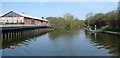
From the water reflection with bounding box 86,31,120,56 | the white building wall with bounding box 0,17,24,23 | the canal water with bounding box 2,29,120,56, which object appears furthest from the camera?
the white building wall with bounding box 0,17,24,23

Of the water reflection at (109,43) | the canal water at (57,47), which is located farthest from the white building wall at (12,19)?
the water reflection at (109,43)

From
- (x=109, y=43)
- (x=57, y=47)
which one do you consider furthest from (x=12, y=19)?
(x=109, y=43)

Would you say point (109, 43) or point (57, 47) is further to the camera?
point (109, 43)

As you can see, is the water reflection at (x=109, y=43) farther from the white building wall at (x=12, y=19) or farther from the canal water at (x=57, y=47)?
the white building wall at (x=12, y=19)

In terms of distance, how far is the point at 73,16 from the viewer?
9850cm

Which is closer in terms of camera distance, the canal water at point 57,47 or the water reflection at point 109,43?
the canal water at point 57,47

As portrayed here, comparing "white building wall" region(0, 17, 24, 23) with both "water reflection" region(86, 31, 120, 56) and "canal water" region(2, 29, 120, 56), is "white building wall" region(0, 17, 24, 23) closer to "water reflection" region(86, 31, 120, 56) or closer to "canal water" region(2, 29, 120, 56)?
"canal water" region(2, 29, 120, 56)

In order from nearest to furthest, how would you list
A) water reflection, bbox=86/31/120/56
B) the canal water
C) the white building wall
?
the canal water < water reflection, bbox=86/31/120/56 < the white building wall

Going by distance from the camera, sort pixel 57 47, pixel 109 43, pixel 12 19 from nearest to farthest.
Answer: pixel 57 47 → pixel 109 43 → pixel 12 19

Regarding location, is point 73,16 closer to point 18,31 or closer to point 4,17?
point 4,17

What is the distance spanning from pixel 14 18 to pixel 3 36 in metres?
20.8

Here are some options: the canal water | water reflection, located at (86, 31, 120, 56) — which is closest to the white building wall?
the canal water

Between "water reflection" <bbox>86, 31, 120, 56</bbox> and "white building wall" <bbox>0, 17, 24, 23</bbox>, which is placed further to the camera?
"white building wall" <bbox>0, 17, 24, 23</bbox>

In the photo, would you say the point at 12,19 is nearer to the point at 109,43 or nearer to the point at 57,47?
the point at 57,47
